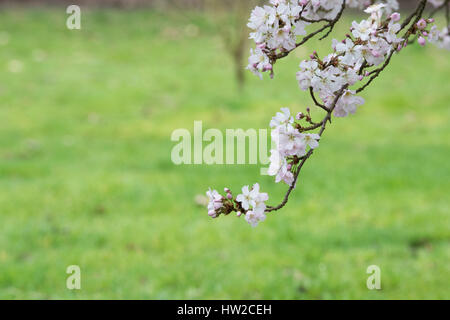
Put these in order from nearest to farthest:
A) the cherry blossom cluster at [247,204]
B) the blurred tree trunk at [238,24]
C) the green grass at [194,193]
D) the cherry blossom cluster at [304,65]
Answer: the cherry blossom cluster at [304,65]
the cherry blossom cluster at [247,204]
the green grass at [194,193]
the blurred tree trunk at [238,24]

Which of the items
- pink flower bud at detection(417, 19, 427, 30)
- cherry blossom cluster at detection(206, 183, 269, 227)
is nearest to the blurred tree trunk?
pink flower bud at detection(417, 19, 427, 30)

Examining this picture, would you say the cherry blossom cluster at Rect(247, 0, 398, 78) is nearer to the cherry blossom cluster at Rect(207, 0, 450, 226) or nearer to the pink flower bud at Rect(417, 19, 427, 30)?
the cherry blossom cluster at Rect(207, 0, 450, 226)

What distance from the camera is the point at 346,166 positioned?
709 centimetres

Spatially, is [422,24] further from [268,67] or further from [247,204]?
[247,204]

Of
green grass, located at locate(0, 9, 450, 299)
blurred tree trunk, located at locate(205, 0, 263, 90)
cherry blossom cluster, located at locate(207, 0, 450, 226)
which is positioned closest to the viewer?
cherry blossom cluster, located at locate(207, 0, 450, 226)

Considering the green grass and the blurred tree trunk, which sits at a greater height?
the blurred tree trunk

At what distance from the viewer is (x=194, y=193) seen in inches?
247

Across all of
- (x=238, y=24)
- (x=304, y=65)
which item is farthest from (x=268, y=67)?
(x=238, y=24)

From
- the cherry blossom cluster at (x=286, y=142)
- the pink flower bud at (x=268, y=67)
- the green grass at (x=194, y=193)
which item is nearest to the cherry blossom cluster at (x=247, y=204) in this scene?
the cherry blossom cluster at (x=286, y=142)

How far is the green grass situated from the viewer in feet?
14.7

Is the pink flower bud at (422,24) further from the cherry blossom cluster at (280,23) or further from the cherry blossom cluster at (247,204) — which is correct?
the cherry blossom cluster at (247,204)

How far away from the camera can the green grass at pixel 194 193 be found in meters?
4.47

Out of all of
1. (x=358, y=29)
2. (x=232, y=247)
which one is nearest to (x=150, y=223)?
(x=232, y=247)
